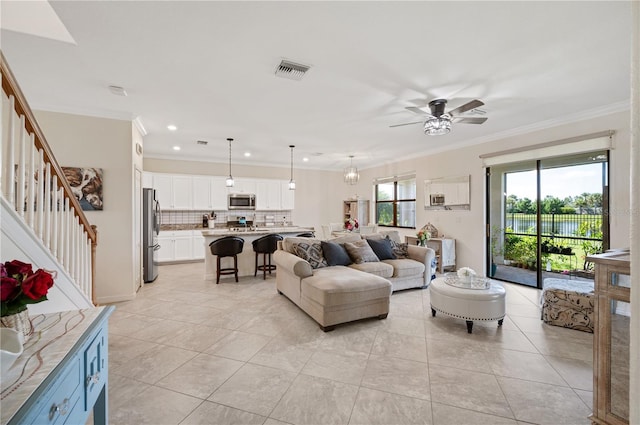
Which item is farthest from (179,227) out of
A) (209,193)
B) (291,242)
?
(291,242)

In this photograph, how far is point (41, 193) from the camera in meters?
1.98

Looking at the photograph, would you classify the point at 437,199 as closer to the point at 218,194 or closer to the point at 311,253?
the point at 311,253

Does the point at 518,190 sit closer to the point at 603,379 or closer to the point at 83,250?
the point at 603,379

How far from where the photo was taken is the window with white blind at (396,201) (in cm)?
717

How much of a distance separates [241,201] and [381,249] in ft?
14.5

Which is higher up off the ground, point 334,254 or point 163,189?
point 163,189

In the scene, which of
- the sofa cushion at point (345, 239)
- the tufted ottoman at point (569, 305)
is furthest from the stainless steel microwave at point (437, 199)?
the tufted ottoman at point (569, 305)

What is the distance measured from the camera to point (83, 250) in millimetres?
2652

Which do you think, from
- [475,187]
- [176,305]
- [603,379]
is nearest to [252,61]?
[176,305]

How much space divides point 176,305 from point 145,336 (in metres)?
0.94

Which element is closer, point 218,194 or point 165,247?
point 165,247

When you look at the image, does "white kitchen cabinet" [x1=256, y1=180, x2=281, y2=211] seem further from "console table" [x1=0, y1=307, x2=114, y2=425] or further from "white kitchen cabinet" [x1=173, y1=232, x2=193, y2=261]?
"console table" [x1=0, y1=307, x2=114, y2=425]

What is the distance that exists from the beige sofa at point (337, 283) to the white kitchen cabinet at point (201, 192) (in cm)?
376

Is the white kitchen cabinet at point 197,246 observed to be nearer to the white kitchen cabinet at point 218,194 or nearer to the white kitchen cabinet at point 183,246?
the white kitchen cabinet at point 183,246
